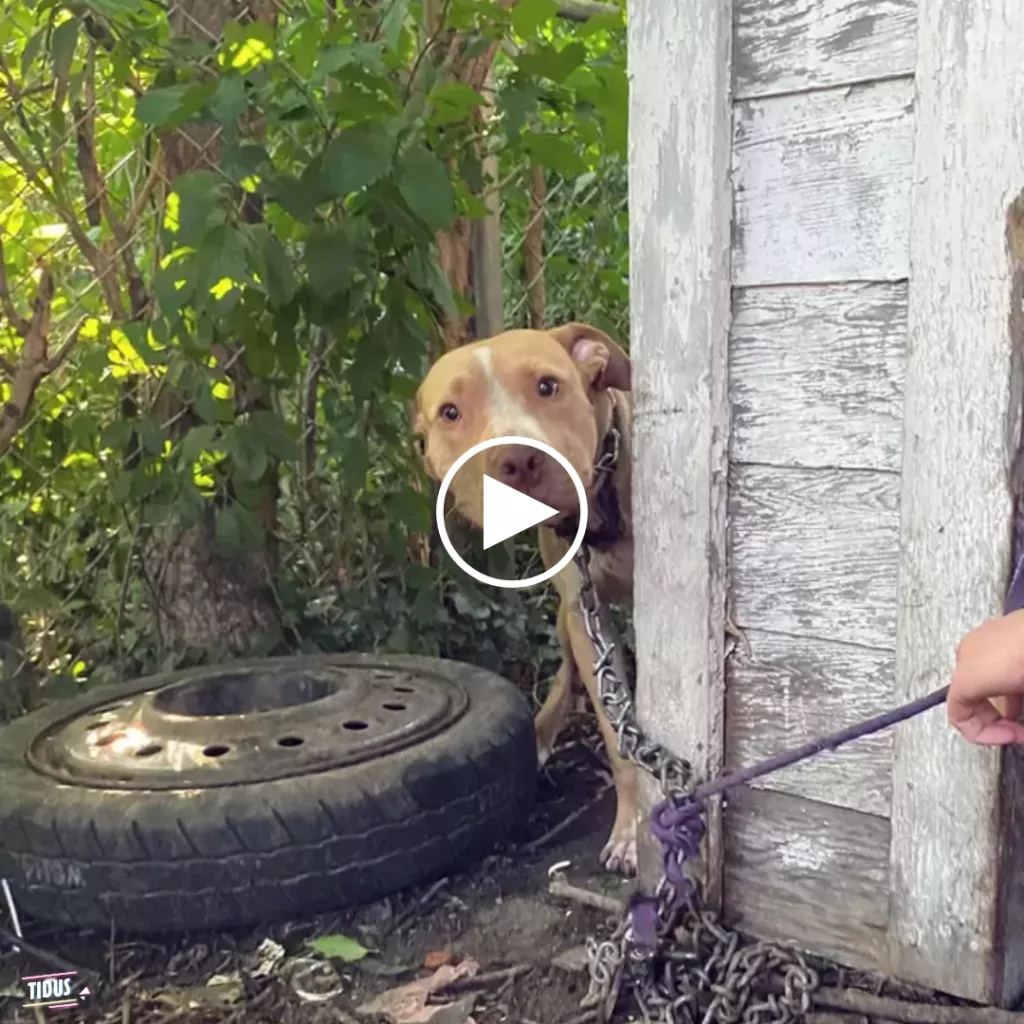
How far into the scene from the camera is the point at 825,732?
5.41 feet

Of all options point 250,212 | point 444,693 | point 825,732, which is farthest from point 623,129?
point 825,732

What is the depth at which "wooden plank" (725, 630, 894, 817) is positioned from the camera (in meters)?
1.60

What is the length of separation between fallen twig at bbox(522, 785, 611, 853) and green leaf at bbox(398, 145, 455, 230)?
1.17 meters

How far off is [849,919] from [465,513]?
865 millimetres

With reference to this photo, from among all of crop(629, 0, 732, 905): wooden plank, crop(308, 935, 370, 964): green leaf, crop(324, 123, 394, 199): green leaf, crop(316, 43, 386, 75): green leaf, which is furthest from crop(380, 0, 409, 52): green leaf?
crop(308, 935, 370, 964): green leaf

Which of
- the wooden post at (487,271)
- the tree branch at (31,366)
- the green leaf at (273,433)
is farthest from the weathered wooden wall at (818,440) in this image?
the tree branch at (31,366)

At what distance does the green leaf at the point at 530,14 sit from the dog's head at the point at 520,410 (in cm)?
61

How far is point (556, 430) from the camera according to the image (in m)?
1.95

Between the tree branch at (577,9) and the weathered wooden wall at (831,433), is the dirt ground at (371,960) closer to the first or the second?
the weathered wooden wall at (831,433)

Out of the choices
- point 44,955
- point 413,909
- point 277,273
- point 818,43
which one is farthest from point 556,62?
point 44,955

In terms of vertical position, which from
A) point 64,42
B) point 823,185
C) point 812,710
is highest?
point 64,42

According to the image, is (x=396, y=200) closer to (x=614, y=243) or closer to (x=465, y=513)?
(x=465, y=513)

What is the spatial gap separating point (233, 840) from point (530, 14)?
1.56 metres

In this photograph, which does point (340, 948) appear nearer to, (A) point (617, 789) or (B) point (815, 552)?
(A) point (617, 789)
